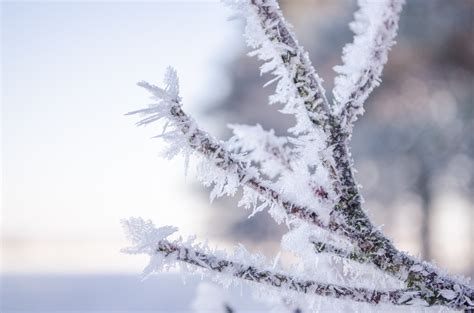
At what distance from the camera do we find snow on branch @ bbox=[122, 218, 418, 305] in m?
0.83

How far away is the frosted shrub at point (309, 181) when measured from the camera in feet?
2.52

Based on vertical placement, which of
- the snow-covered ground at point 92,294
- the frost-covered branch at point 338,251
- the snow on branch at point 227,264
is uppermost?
the snow-covered ground at point 92,294

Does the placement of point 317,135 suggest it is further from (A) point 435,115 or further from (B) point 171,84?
(A) point 435,115

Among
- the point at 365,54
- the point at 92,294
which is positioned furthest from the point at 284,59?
the point at 92,294

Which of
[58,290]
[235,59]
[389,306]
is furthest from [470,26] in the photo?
[389,306]

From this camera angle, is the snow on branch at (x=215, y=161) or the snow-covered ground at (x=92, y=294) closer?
the snow on branch at (x=215, y=161)

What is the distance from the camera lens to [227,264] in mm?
854

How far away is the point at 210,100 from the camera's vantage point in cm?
1597

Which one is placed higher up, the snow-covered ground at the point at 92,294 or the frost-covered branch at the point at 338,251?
the snow-covered ground at the point at 92,294

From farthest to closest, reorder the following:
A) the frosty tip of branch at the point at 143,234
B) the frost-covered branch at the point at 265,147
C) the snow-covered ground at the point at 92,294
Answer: the snow-covered ground at the point at 92,294 < the frosty tip of branch at the point at 143,234 < the frost-covered branch at the point at 265,147

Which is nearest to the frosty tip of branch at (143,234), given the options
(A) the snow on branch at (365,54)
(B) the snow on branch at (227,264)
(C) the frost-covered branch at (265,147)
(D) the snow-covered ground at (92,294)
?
(B) the snow on branch at (227,264)

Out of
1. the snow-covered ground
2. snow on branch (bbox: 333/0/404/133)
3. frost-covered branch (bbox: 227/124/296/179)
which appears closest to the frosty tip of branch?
frost-covered branch (bbox: 227/124/296/179)

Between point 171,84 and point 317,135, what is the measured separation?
8.7 inches

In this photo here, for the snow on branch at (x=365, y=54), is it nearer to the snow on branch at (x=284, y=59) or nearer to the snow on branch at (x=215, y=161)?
the snow on branch at (x=284, y=59)
